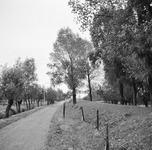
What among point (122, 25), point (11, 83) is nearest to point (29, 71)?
point (11, 83)

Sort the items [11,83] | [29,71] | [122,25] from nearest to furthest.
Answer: [122,25] < [11,83] < [29,71]

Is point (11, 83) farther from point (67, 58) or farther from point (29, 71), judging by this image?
point (29, 71)

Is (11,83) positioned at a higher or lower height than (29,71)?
lower

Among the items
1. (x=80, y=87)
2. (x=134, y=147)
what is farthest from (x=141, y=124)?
(x=80, y=87)

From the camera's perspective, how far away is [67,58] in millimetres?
31000

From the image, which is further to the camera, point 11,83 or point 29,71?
point 29,71

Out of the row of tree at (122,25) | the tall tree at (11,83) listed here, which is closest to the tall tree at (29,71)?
the tall tree at (11,83)

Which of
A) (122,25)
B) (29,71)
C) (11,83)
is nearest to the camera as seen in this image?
(122,25)

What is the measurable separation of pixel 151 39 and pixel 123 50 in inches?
96.6

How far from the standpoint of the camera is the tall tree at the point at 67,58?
2948cm

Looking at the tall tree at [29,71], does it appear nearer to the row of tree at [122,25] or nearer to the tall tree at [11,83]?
the tall tree at [11,83]

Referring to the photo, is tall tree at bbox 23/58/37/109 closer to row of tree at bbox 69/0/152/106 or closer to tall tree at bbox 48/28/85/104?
tall tree at bbox 48/28/85/104

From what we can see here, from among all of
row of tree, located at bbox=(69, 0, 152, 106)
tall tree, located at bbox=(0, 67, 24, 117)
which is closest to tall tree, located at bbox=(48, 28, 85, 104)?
tall tree, located at bbox=(0, 67, 24, 117)

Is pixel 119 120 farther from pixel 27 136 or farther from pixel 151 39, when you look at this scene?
pixel 27 136
